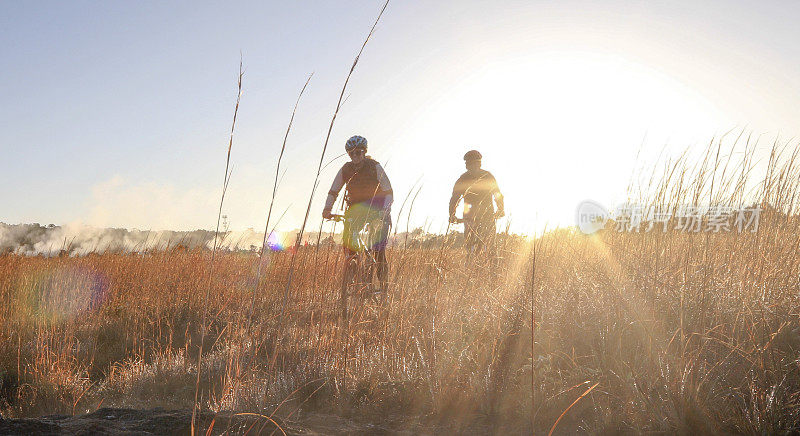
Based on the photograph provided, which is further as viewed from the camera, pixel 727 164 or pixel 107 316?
pixel 107 316

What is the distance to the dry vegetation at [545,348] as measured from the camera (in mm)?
1829

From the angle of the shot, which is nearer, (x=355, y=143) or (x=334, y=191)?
(x=355, y=143)

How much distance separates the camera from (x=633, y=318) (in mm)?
2377

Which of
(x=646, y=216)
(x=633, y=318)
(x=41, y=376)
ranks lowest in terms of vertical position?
(x=41, y=376)

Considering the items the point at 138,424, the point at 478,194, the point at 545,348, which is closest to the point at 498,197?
the point at 478,194

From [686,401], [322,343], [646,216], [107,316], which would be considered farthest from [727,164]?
[107,316]

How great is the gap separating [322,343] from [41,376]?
8.36ft

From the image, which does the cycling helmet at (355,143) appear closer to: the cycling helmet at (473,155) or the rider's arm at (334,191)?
the rider's arm at (334,191)

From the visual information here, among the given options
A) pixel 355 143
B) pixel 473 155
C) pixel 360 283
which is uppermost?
pixel 473 155

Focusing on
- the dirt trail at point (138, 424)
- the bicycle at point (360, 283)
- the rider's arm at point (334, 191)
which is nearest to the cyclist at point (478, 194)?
the rider's arm at point (334, 191)

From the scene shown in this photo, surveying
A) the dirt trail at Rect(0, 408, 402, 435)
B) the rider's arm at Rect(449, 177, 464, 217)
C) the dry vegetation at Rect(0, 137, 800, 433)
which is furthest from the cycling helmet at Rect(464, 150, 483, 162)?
the dirt trail at Rect(0, 408, 402, 435)

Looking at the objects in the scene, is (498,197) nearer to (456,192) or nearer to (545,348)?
(456,192)

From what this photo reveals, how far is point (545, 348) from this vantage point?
8.09ft

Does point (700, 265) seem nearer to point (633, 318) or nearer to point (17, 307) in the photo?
point (633, 318)
